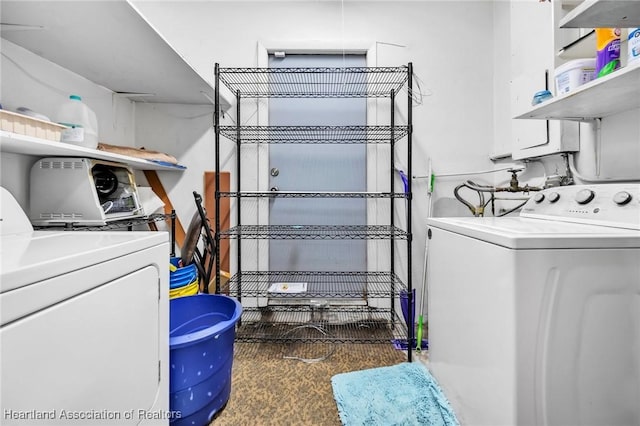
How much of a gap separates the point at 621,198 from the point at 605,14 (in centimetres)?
58

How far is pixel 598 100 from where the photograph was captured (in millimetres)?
1060

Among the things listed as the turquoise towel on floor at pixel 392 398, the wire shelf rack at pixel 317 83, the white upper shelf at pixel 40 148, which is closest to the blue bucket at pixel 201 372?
the turquoise towel on floor at pixel 392 398

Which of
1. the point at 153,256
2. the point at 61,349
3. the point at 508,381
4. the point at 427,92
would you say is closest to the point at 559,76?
the point at 427,92

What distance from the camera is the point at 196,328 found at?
4.42 feet

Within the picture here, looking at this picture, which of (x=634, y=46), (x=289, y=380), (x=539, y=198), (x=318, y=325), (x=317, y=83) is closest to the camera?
(x=634, y=46)

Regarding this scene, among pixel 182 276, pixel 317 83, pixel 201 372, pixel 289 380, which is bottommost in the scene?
pixel 289 380

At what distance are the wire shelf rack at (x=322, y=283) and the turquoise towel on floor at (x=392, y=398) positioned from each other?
0.52 metres

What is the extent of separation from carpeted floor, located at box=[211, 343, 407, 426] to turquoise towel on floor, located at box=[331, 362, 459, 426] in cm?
7

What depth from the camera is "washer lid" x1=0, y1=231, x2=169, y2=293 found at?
0.48 metres

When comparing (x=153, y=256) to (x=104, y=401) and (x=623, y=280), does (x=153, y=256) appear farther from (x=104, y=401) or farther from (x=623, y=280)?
(x=623, y=280)

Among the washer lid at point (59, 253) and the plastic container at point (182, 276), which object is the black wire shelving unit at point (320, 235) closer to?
the plastic container at point (182, 276)

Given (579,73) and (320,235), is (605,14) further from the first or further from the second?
(320,235)

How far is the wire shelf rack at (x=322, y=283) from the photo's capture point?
186 centimetres

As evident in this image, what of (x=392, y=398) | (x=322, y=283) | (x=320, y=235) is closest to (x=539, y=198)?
(x=392, y=398)
